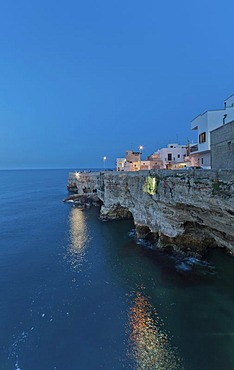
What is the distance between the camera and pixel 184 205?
64.6 ft

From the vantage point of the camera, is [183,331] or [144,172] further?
[144,172]

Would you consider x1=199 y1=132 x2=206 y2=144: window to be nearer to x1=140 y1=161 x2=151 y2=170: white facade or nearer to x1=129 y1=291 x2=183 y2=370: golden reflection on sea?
x1=129 y1=291 x2=183 y2=370: golden reflection on sea

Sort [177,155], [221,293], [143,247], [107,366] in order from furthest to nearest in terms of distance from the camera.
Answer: [177,155] → [143,247] → [221,293] → [107,366]

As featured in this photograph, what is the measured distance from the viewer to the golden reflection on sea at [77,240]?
22.7m

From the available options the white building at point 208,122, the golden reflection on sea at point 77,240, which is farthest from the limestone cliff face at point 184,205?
the white building at point 208,122

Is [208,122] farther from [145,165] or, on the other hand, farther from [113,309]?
[145,165]

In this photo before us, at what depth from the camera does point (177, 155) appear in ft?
174

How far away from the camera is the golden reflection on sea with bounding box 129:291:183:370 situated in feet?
36.3

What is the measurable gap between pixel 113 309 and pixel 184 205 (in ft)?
32.8

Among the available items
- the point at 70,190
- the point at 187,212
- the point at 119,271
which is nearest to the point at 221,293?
the point at 187,212

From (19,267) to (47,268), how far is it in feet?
9.13

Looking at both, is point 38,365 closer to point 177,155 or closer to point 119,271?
point 119,271

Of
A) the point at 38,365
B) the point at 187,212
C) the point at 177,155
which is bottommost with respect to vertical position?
the point at 38,365

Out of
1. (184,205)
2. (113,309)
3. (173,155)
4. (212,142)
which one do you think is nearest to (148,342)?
(113,309)
